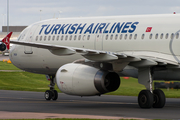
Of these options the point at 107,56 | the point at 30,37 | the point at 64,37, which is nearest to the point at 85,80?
the point at 107,56

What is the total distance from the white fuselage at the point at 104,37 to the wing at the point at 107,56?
0.84 metres

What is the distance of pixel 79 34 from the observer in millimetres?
23062

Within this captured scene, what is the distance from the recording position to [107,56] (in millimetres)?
17500

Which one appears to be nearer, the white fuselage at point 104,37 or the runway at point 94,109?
the runway at point 94,109

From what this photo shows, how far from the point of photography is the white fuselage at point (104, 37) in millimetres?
19359

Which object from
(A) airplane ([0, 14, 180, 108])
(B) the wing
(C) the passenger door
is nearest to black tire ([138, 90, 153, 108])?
(A) airplane ([0, 14, 180, 108])

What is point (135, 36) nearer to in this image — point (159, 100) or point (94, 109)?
point (159, 100)

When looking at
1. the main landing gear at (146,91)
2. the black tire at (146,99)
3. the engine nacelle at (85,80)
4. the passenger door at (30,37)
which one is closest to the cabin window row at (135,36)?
the main landing gear at (146,91)

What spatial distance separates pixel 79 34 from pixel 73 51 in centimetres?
601

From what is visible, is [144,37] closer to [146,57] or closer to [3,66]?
[146,57]

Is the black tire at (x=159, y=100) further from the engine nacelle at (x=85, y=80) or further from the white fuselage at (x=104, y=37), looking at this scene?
the engine nacelle at (x=85, y=80)

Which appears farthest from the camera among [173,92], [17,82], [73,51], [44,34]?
[17,82]

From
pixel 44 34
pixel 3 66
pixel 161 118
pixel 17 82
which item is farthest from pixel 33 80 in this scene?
pixel 161 118

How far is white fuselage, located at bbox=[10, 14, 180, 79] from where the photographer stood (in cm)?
1936
